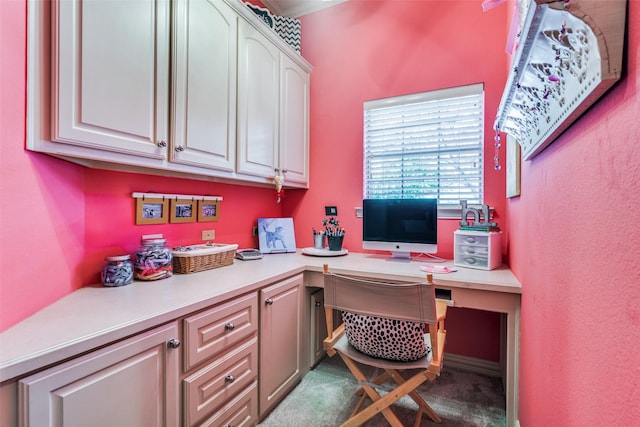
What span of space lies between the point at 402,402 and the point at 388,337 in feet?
2.68

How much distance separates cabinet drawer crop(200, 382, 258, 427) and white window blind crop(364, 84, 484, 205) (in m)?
1.70

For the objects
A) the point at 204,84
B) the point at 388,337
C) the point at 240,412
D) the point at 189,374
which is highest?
the point at 204,84

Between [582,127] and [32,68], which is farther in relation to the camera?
[32,68]

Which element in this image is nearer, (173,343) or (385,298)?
(173,343)

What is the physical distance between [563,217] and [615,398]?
1.53ft

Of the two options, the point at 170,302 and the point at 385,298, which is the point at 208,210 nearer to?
the point at 170,302

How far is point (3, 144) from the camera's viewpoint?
0.87m

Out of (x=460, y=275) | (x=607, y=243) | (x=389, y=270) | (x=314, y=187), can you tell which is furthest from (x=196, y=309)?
(x=314, y=187)

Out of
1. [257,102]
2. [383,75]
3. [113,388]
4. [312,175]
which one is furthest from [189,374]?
[383,75]

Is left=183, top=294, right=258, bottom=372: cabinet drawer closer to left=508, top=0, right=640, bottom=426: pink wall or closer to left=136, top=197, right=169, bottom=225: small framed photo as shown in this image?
left=136, top=197, right=169, bottom=225: small framed photo

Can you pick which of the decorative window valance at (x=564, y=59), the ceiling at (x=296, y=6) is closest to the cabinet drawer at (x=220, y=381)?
the decorative window valance at (x=564, y=59)

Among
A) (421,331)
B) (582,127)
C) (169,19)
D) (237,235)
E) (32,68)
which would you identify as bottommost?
(421,331)

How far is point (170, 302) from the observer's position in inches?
44.2

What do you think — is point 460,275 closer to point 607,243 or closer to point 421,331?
point 421,331
